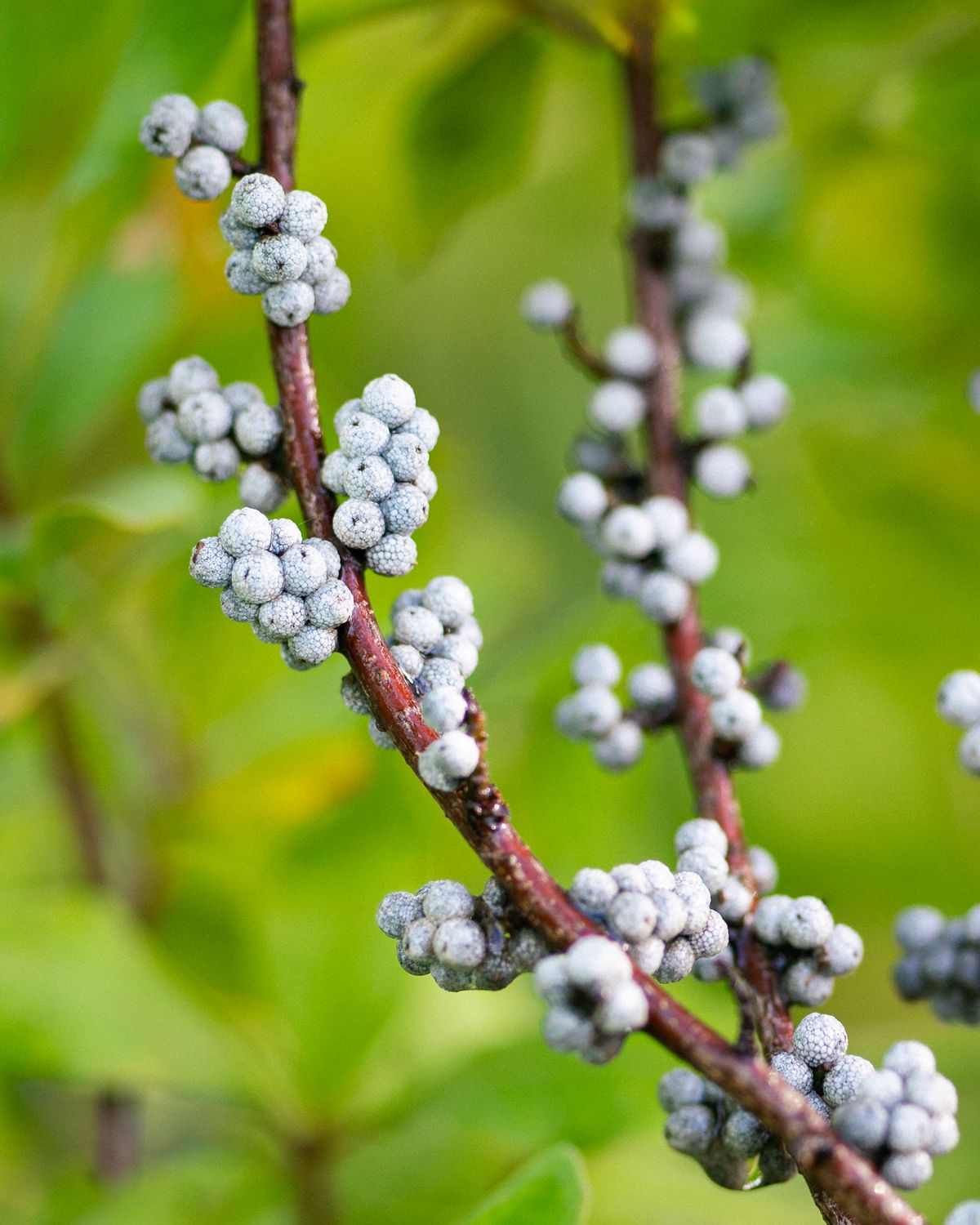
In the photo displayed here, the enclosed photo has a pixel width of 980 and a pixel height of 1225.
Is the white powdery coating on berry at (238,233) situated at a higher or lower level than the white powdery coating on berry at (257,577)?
higher

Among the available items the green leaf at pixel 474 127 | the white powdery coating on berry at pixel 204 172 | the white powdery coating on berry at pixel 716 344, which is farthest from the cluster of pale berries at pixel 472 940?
the green leaf at pixel 474 127

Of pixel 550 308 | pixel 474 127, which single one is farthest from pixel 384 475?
pixel 474 127

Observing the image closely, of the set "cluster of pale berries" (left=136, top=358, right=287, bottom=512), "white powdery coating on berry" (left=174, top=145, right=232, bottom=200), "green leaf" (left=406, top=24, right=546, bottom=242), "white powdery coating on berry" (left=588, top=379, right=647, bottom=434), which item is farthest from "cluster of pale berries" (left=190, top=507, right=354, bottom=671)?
"green leaf" (left=406, top=24, right=546, bottom=242)

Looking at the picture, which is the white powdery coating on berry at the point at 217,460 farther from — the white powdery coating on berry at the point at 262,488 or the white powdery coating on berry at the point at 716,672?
the white powdery coating on berry at the point at 716,672

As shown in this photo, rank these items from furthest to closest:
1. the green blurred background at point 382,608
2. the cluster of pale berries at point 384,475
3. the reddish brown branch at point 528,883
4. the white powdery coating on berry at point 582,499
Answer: the green blurred background at point 382,608
the white powdery coating on berry at point 582,499
the cluster of pale berries at point 384,475
the reddish brown branch at point 528,883

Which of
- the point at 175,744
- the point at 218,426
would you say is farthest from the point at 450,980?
the point at 175,744

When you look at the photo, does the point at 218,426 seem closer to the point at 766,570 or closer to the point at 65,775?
the point at 65,775
